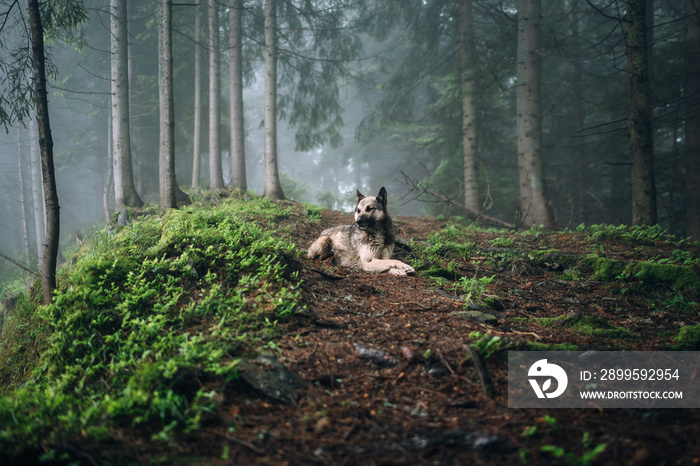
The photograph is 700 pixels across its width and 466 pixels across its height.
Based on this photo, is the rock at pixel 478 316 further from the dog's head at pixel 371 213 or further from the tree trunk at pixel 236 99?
the tree trunk at pixel 236 99

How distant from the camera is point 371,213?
6.95m

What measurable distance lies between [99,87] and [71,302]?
30.8 metres

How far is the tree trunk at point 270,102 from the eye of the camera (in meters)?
14.4

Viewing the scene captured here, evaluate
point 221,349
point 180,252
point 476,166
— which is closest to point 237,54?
point 476,166

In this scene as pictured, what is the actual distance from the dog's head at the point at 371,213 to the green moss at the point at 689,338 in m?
4.56

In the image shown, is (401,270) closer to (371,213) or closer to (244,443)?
(371,213)

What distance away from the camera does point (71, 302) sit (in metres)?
4.17

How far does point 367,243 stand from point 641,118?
7627mm

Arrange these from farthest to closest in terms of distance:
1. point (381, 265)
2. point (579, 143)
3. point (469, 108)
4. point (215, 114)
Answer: point (579, 143) → point (215, 114) → point (469, 108) → point (381, 265)

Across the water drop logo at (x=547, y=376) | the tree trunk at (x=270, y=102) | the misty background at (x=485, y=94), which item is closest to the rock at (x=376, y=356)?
the water drop logo at (x=547, y=376)

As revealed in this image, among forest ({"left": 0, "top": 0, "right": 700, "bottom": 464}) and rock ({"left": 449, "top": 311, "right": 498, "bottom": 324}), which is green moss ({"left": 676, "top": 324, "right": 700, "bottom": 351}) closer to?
forest ({"left": 0, "top": 0, "right": 700, "bottom": 464})

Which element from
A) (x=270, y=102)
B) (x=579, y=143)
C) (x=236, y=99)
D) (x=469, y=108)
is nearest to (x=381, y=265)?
(x=270, y=102)

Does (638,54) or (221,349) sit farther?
(638,54)

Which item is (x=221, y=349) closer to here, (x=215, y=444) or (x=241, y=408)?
(x=241, y=408)
